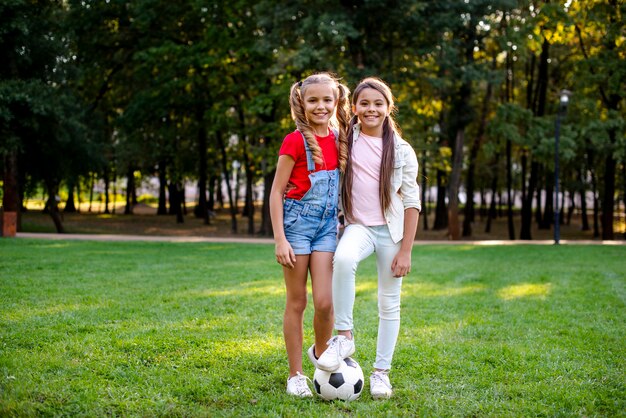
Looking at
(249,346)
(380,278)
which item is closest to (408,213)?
(380,278)

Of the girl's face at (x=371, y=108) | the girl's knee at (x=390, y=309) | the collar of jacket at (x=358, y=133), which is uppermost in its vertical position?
the girl's face at (x=371, y=108)

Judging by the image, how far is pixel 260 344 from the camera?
18.0ft

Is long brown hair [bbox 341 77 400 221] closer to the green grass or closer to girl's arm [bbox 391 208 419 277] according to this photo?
girl's arm [bbox 391 208 419 277]

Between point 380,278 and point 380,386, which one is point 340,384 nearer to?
point 380,386

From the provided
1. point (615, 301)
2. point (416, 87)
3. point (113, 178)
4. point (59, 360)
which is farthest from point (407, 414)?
point (113, 178)

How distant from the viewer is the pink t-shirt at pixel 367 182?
415 centimetres

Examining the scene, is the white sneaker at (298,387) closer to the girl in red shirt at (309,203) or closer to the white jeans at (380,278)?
the girl in red shirt at (309,203)

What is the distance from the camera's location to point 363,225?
416 centimetres

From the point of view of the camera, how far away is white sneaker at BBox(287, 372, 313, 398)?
4.12m

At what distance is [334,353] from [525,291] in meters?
6.09

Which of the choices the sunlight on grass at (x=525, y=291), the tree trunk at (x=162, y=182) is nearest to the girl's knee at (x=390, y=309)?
the sunlight on grass at (x=525, y=291)

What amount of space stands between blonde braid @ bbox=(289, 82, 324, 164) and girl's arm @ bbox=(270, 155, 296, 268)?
0.15m

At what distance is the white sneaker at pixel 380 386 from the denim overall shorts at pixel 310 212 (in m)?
0.90

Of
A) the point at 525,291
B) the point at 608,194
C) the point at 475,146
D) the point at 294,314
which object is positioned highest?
the point at 475,146
